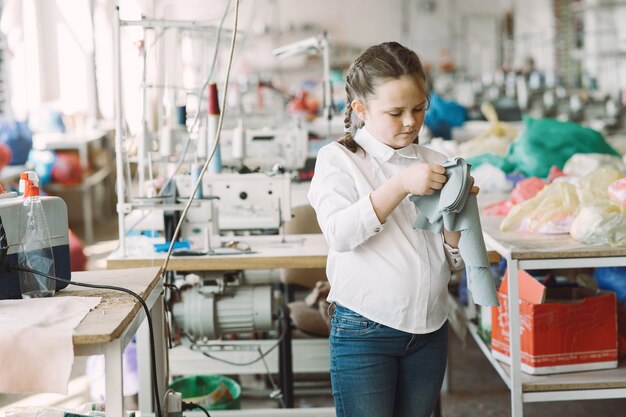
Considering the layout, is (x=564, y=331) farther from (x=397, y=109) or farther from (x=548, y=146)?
(x=548, y=146)

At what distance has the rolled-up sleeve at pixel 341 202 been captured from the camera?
151 cm

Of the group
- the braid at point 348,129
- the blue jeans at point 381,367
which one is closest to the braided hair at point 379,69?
the braid at point 348,129

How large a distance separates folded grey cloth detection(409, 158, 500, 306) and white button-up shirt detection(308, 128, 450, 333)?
0.17 feet

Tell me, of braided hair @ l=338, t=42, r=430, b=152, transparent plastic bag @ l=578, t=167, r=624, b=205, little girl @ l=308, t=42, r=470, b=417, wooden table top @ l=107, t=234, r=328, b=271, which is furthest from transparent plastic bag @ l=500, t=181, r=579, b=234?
braided hair @ l=338, t=42, r=430, b=152

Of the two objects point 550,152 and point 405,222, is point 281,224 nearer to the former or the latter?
point 405,222

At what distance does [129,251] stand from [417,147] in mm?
1107

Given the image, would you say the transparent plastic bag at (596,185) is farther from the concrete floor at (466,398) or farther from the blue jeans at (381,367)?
the blue jeans at (381,367)

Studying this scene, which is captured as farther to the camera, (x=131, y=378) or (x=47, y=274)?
(x=131, y=378)

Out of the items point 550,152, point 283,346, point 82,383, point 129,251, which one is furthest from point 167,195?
point 550,152

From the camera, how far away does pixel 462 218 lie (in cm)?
157

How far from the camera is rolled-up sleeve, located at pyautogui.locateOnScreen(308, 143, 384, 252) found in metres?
1.51

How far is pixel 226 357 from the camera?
2.88 meters

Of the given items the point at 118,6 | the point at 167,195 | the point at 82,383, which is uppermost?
the point at 118,6

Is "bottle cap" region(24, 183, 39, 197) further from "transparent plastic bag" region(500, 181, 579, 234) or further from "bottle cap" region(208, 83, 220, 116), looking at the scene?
"transparent plastic bag" region(500, 181, 579, 234)
